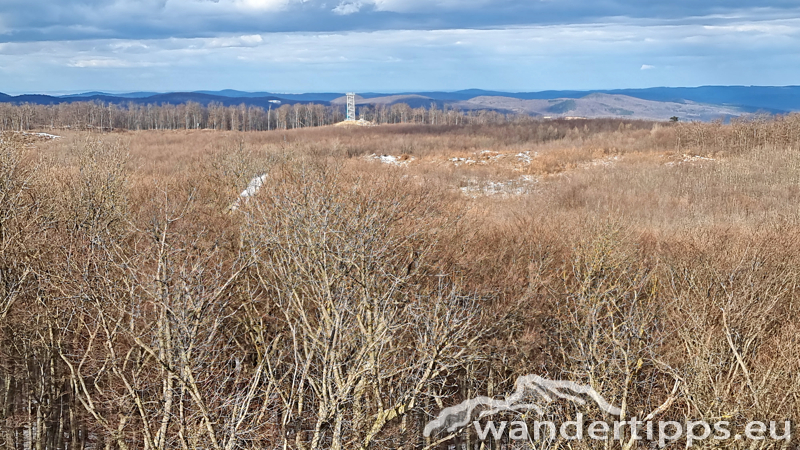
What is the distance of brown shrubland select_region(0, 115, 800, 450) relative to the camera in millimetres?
13844

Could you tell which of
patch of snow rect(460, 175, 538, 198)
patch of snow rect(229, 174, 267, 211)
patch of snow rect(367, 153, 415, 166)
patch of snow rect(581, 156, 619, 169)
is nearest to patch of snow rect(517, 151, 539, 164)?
patch of snow rect(581, 156, 619, 169)

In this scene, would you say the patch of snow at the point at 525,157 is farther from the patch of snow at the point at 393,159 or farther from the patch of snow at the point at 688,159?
the patch of snow at the point at 688,159

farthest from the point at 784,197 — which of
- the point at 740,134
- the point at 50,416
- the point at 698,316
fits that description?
the point at 50,416

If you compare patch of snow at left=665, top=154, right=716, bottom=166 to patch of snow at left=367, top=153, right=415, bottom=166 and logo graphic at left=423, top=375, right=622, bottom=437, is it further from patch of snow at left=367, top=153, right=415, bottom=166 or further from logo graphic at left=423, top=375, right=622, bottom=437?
logo graphic at left=423, top=375, right=622, bottom=437

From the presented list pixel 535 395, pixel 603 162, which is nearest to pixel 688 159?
pixel 603 162

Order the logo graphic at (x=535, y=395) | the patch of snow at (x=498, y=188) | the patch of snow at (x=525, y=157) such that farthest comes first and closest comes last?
the patch of snow at (x=525, y=157), the patch of snow at (x=498, y=188), the logo graphic at (x=535, y=395)

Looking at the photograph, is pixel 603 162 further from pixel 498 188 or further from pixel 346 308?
pixel 346 308

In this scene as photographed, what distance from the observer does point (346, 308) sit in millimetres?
12703

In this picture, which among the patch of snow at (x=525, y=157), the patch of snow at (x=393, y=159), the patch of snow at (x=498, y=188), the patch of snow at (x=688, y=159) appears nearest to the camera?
the patch of snow at (x=498, y=188)

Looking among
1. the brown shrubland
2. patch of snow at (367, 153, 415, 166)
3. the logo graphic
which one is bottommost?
the logo graphic

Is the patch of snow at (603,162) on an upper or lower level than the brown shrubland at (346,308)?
upper

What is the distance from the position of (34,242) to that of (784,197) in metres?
41.2

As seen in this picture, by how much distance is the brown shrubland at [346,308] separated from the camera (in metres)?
13.8

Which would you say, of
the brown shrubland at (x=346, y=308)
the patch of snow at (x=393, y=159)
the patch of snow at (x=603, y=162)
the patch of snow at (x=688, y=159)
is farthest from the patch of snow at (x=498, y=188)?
the patch of snow at (x=393, y=159)
